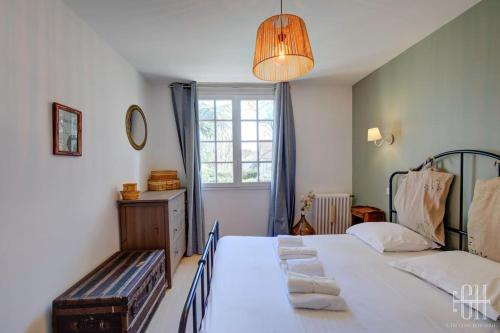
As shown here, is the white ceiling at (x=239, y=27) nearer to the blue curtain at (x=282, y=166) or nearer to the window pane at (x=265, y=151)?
the blue curtain at (x=282, y=166)

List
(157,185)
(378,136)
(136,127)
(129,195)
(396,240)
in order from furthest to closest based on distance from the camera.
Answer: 1. (157,185)
2. (136,127)
3. (378,136)
4. (129,195)
5. (396,240)

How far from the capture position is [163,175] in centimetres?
320

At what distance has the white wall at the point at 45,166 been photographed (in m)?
1.26

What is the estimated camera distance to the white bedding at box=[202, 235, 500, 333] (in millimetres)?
1084

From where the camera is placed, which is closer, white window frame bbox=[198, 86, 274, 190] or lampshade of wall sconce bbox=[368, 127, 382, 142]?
lampshade of wall sconce bbox=[368, 127, 382, 142]

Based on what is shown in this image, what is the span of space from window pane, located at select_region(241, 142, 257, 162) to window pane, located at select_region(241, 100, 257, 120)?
1.31ft

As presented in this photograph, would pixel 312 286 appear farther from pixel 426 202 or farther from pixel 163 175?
pixel 163 175

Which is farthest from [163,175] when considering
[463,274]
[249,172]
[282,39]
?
[463,274]

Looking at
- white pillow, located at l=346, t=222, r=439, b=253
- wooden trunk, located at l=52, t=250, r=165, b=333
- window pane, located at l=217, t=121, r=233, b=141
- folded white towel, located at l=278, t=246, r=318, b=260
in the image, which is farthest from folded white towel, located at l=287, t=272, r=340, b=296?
window pane, located at l=217, t=121, r=233, b=141

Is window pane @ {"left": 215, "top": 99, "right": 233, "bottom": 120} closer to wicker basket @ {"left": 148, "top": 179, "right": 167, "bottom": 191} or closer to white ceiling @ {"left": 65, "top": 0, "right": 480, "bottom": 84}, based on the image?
white ceiling @ {"left": 65, "top": 0, "right": 480, "bottom": 84}

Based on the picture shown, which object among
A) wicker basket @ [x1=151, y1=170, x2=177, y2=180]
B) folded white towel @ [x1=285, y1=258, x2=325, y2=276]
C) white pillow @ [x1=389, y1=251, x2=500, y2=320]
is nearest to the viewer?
white pillow @ [x1=389, y1=251, x2=500, y2=320]

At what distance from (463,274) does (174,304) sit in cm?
223

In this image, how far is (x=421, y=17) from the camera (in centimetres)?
189

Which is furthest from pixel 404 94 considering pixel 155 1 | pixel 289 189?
pixel 155 1
